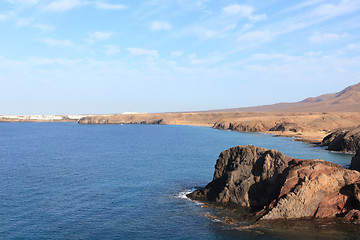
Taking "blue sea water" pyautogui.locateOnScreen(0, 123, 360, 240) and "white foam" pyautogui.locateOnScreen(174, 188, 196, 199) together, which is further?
"white foam" pyautogui.locateOnScreen(174, 188, 196, 199)

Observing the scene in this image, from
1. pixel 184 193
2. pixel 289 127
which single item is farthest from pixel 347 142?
pixel 289 127

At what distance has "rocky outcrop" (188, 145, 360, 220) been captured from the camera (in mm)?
39344

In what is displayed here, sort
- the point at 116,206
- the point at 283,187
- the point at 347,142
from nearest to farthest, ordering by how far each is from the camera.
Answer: the point at 283,187, the point at 116,206, the point at 347,142

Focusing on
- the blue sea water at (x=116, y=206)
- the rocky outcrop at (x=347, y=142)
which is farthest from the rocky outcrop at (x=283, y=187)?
the rocky outcrop at (x=347, y=142)

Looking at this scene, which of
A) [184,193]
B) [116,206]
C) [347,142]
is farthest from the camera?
[347,142]

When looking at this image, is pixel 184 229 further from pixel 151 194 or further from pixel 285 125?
pixel 285 125

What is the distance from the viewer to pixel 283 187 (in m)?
40.6

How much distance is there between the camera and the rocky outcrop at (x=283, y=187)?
39344mm

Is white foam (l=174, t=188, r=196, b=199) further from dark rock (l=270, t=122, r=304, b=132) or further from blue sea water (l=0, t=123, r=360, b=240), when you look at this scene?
dark rock (l=270, t=122, r=304, b=132)

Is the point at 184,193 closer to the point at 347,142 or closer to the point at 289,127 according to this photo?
the point at 347,142

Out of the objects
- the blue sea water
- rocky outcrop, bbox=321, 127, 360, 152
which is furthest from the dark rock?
the blue sea water

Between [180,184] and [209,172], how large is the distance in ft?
40.9

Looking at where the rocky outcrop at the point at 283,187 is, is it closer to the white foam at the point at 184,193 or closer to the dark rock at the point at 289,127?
the white foam at the point at 184,193

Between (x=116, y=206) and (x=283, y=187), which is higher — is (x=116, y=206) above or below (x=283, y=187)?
below
